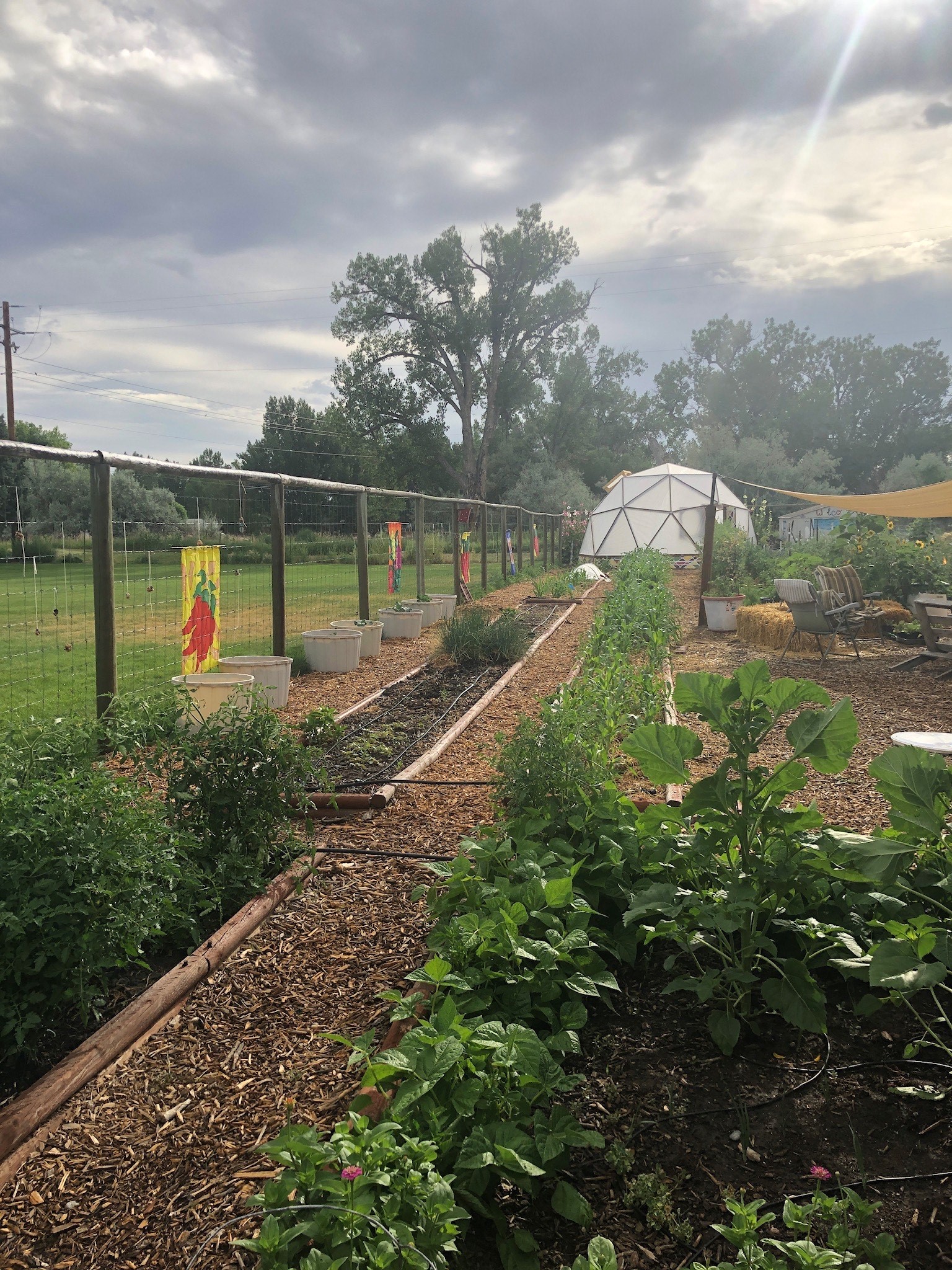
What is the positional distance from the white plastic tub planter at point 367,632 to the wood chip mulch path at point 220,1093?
5623mm

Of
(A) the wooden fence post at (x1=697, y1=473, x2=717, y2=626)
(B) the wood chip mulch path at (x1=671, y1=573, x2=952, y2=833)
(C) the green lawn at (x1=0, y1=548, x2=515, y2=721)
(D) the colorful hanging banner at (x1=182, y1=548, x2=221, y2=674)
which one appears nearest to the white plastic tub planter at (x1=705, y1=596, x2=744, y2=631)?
(B) the wood chip mulch path at (x1=671, y1=573, x2=952, y2=833)

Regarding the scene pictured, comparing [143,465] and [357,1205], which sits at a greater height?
[143,465]

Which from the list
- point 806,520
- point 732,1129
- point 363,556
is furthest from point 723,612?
point 806,520

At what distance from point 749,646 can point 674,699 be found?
923 cm

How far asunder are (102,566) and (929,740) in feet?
17.8

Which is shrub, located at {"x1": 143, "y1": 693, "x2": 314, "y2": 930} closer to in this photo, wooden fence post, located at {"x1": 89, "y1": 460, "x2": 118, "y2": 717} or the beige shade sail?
wooden fence post, located at {"x1": 89, "y1": 460, "x2": 118, "y2": 717}

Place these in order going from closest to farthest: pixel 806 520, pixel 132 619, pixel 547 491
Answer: pixel 132 619 < pixel 547 491 < pixel 806 520

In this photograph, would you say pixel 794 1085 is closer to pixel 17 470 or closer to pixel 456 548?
pixel 456 548

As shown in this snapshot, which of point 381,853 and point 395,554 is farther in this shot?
point 395,554

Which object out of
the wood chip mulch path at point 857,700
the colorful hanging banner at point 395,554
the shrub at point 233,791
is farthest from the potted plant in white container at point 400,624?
the shrub at point 233,791

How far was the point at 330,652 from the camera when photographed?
8508 millimetres

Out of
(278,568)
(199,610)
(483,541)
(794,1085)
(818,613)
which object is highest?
(483,541)

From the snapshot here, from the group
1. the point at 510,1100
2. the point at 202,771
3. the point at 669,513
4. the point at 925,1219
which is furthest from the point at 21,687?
the point at 669,513

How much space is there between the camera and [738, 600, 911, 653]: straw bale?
1066 centimetres
